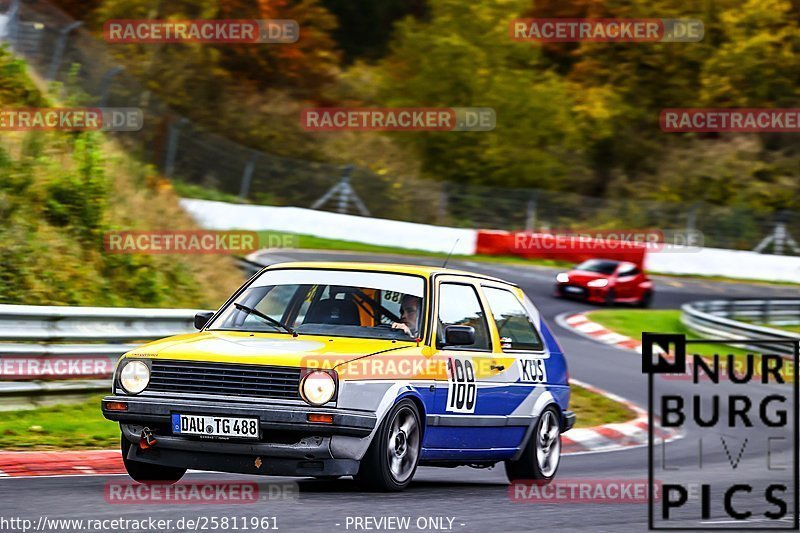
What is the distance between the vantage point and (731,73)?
161 ft

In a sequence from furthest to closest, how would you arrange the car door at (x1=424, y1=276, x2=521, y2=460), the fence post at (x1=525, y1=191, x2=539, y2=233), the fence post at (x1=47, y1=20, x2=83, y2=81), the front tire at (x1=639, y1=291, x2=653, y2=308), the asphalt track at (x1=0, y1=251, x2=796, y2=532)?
1. the fence post at (x1=525, y1=191, x2=539, y2=233)
2. the front tire at (x1=639, y1=291, x2=653, y2=308)
3. the fence post at (x1=47, y1=20, x2=83, y2=81)
4. the car door at (x1=424, y1=276, x2=521, y2=460)
5. the asphalt track at (x1=0, y1=251, x2=796, y2=532)

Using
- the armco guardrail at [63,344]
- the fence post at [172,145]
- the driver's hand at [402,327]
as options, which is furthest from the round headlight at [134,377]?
the fence post at [172,145]

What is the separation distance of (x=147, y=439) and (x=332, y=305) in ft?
5.21

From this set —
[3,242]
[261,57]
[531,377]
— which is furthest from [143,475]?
[261,57]

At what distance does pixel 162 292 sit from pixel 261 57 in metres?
30.7

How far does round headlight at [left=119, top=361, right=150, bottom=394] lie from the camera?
7.68 meters

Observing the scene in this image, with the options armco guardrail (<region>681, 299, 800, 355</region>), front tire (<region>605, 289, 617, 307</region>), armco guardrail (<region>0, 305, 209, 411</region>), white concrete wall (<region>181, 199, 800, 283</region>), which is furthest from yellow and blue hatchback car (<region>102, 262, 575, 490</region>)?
white concrete wall (<region>181, 199, 800, 283</region>)

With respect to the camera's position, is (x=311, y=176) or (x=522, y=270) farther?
(x=311, y=176)

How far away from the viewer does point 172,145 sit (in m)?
33.2

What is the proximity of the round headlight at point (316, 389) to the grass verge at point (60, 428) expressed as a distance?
2997 millimetres

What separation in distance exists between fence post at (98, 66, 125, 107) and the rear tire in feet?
53.5

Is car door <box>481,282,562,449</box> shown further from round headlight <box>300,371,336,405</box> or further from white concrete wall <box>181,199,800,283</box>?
white concrete wall <box>181,199,800,283</box>

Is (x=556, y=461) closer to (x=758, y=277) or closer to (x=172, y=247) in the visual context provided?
(x=172, y=247)

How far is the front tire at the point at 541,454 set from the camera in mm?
9500
